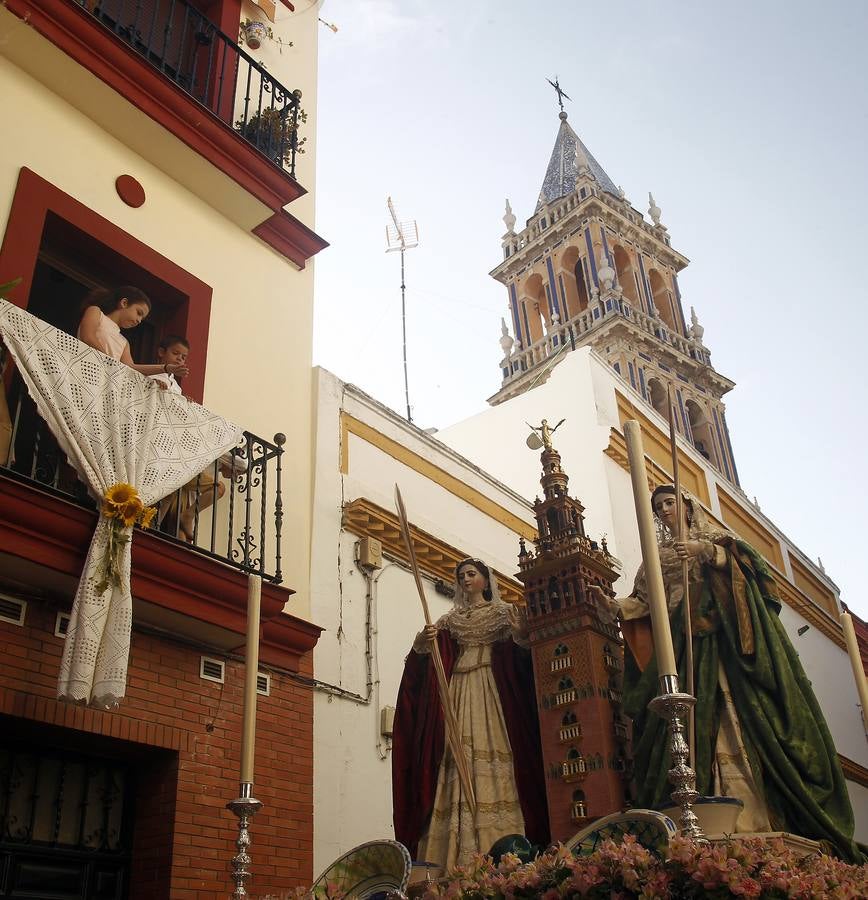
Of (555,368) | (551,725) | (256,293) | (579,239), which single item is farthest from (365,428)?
(579,239)

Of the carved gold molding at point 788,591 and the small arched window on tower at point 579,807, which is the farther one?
the carved gold molding at point 788,591

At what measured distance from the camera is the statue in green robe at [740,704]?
4418 mm

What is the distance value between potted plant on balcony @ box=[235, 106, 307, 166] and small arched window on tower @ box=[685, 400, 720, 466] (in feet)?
83.3

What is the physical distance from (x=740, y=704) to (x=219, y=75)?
21.7ft

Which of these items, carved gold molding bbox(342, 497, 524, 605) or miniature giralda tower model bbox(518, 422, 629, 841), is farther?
carved gold molding bbox(342, 497, 524, 605)

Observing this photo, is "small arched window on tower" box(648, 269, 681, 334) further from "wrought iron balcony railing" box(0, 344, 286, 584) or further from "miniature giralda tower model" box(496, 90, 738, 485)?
"wrought iron balcony railing" box(0, 344, 286, 584)

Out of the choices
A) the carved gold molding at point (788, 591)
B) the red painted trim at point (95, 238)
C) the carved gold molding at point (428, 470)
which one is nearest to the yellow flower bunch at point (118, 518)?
the red painted trim at point (95, 238)

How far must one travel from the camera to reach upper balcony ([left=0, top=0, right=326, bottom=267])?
22.4ft

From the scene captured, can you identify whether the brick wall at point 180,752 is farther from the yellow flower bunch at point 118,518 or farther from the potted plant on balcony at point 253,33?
the potted plant on balcony at point 253,33

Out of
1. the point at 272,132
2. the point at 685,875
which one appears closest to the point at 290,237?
the point at 272,132

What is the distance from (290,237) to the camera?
333 inches

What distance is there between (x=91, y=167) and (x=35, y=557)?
3169mm

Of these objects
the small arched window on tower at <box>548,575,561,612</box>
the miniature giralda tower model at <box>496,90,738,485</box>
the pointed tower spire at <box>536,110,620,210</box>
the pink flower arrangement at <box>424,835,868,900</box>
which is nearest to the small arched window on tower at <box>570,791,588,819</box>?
the small arched window on tower at <box>548,575,561,612</box>

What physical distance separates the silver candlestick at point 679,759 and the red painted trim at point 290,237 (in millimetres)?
5891
